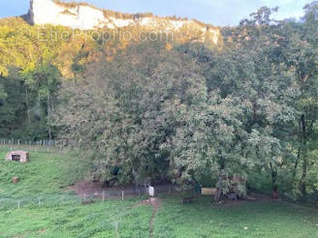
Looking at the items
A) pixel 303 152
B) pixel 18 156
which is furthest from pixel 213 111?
pixel 18 156

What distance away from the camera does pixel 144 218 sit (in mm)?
14789

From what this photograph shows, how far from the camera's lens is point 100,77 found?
853 inches

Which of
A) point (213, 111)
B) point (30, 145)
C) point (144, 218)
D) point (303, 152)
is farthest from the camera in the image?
point (30, 145)

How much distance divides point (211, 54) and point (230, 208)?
9.26 m

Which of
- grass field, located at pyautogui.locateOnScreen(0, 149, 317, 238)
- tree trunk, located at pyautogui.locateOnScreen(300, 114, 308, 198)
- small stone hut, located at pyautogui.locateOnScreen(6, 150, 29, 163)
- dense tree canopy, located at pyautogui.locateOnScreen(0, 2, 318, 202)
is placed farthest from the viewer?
small stone hut, located at pyautogui.locateOnScreen(6, 150, 29, 163)

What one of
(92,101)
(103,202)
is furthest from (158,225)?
(92,101)

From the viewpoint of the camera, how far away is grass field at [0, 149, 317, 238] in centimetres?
1300

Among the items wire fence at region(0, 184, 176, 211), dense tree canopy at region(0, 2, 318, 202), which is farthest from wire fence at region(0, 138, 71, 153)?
wire fence at region(0, 184, 176, 211)

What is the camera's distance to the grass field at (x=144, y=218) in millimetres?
13000

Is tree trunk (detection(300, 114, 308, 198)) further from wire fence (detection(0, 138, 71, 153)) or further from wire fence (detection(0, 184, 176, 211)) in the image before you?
wire fence (detection(0, 138, 71, 153))

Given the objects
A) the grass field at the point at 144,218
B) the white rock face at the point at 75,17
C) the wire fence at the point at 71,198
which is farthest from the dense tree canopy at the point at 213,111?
the white rock face at the point at 75,17

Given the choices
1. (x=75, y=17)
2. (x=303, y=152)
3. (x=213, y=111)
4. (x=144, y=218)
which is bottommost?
(x=144, y=218)

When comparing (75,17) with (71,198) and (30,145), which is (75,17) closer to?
(30,145)

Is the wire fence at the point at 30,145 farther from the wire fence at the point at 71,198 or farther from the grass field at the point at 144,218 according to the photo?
the wire fence at the point at 71,198
